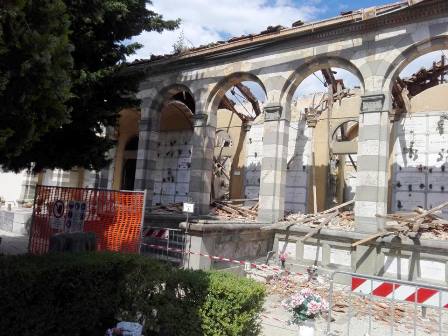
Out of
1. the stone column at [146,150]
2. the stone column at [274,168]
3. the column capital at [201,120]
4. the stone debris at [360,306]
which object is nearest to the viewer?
the stone debris at [360,306]

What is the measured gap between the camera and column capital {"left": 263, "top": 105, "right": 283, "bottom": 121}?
12.9 metres

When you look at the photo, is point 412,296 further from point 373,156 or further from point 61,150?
point 61,150

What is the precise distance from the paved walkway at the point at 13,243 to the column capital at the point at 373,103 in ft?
35.3

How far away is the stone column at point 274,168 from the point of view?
12703 mm

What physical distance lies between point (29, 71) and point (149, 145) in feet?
38.5

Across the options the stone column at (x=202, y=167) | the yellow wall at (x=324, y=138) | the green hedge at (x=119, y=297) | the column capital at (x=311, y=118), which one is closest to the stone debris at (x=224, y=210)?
the stone column at (x=202, y=167)

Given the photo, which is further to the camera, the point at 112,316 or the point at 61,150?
the point at 61,150

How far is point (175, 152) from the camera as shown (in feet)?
66.3

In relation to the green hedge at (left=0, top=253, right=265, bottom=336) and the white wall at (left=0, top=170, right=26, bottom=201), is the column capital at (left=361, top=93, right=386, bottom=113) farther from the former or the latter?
the white wall at (left=0, top=170, right=26, bottom=201)

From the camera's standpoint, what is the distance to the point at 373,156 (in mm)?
10961

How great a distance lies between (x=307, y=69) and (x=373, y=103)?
2588mm

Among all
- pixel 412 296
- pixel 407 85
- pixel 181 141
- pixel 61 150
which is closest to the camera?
pixel 412 296

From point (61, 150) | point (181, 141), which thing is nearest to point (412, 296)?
point (61, 150)

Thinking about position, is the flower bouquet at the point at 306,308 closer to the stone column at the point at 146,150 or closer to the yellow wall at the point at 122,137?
the stone column at the point at 146,150
